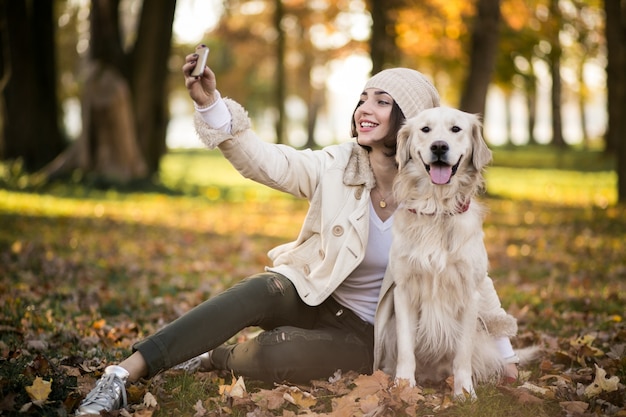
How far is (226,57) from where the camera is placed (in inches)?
1497

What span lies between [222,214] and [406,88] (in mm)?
8564

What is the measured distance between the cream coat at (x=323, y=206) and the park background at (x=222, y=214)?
1.41 feet

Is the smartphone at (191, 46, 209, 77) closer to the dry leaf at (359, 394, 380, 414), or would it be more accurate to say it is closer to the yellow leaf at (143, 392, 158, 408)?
the yellow leaf at (143, 392, 158, 408)

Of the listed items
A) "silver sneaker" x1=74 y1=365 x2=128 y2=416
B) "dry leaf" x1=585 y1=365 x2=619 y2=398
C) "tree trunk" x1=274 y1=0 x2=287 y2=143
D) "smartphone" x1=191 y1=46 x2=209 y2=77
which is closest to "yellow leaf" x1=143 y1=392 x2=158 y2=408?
"silver sneaker" x1=74 y1=365 x2=128 y2=416

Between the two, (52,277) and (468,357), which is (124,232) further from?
(468,357)

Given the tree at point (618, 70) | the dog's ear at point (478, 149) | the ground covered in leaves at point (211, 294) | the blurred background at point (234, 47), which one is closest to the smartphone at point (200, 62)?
the dog's ear at point (478, 149)

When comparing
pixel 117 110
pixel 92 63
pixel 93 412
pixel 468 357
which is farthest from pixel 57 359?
pixel 92 63

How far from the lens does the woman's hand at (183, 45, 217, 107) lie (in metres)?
3.27

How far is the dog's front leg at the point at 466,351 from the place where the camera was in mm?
3422

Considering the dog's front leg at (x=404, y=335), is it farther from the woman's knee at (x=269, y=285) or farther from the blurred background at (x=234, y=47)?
the blurred background at (x=234, y=47)

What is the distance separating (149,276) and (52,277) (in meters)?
0.92

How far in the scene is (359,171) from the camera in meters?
3.75

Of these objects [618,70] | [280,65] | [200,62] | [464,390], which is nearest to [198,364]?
[464,390]

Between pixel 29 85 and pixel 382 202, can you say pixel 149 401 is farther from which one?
pixel 29 85
